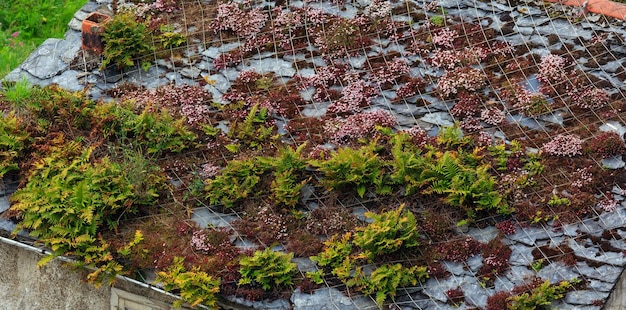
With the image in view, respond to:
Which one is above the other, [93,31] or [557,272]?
[93,31]

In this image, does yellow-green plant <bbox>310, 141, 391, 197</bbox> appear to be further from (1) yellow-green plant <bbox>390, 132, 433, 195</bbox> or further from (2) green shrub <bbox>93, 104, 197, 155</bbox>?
(2) green shrub <bbox>93, 104, 197, 155</bbox>

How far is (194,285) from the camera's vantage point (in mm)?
9156

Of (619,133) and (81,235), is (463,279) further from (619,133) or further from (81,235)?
(81,235)

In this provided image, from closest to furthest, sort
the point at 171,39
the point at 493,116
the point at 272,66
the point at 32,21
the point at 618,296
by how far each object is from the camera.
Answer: the point at 618,296, the point at 493,116, the point at 272,66, the point at 171,39, the point at 32,21

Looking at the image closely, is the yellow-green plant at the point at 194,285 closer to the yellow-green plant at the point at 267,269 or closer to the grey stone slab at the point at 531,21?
the yellow-green plant at the point at 267,269

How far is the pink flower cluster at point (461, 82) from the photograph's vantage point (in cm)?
1084

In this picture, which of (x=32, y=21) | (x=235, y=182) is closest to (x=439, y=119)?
(x=235, y=182)

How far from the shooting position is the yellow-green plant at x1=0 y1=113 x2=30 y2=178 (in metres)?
10.8

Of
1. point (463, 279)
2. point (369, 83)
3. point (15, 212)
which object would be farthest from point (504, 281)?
point (15, 212)

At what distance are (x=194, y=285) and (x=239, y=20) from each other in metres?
4.76

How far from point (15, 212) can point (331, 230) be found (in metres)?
4.10

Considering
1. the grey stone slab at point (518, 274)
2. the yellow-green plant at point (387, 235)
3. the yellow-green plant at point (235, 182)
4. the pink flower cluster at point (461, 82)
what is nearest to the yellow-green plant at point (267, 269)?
the yellow-green plant at point (387, 235)

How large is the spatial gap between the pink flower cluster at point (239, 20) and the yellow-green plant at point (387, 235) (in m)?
4.18

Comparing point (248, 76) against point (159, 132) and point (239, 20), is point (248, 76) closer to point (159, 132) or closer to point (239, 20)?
point (239, 20)
